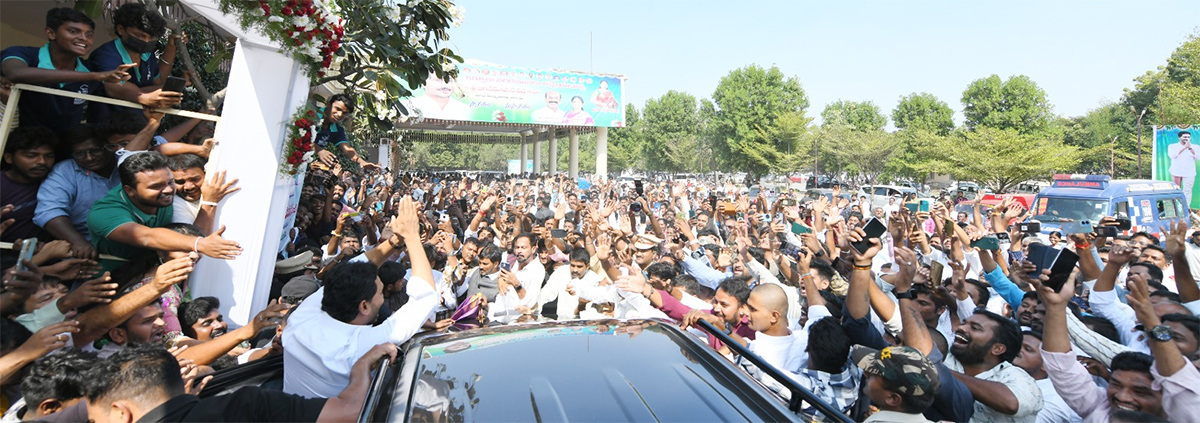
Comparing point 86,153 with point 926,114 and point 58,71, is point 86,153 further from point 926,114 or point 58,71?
point 926,114

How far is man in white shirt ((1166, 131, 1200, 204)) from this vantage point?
17.2 m

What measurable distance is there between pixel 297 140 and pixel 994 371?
426 centimetres

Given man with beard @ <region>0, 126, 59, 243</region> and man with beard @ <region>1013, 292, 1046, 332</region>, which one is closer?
man with beard @ <region>0, 126, 59, 243</region>

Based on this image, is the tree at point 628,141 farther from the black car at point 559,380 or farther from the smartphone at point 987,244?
the black car at point 559,380

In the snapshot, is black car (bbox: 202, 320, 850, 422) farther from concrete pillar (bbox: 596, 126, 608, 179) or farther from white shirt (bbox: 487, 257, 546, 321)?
concrete pillar (bbox: 596, 126, 608, 179)

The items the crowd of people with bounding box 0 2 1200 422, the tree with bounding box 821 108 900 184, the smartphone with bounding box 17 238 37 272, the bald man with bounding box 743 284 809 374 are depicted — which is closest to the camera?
the crowd of people with bounding box 0 2 1200 422

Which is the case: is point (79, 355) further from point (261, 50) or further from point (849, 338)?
point (849, 338)

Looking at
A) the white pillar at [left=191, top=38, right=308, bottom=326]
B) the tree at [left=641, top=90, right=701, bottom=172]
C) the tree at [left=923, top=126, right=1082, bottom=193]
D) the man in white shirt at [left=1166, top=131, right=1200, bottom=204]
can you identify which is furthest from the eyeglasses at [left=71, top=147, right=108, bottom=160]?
the tree at [left=641, top=90, right=701, bottom=172]

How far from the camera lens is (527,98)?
28.0 m

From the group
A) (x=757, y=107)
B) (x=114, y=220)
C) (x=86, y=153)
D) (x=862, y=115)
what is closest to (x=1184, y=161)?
(x=114, y=220)

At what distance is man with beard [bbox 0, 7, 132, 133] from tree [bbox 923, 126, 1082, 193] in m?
36.2

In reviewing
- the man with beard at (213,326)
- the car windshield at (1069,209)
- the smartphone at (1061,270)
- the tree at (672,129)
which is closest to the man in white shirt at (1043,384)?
the smartphone at (1061,270)

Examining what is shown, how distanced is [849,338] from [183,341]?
3.46m

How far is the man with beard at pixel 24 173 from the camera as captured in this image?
2996 mm
